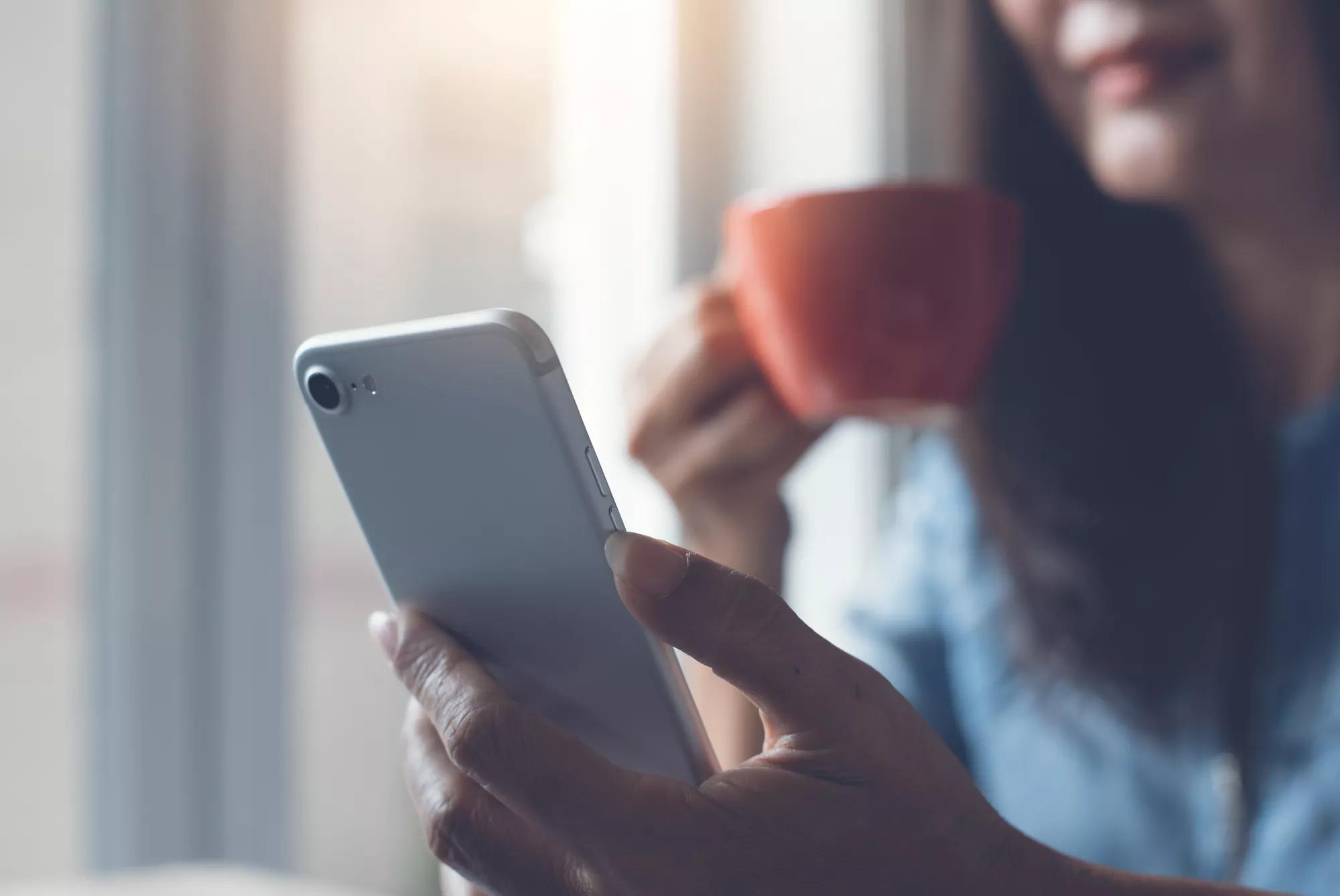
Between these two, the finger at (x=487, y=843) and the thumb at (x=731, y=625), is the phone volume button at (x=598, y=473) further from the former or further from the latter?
the finger at (x=487, y=843)

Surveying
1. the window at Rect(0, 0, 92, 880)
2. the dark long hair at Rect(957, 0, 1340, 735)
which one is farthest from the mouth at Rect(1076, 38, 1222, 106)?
the window at Rect(0, 0, 92, 880)

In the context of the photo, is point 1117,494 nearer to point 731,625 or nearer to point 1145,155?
point 1145,155

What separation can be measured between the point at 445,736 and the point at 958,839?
17cm

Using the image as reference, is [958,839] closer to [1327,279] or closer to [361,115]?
[1327,279]

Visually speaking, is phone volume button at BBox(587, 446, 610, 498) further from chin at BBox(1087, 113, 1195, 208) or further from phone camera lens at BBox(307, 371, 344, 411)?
chin at BBox(1087, 113, 1195, 208)

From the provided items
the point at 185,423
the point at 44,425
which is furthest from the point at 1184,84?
the point at 44,425

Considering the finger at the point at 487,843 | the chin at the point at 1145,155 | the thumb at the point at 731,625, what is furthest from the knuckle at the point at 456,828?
the chin at the point at 1145,155

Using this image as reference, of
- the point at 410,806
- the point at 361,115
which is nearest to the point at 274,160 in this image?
the point at 361,115

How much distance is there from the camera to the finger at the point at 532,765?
0.34 meters

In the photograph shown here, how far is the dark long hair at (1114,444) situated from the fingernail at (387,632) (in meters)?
0.67

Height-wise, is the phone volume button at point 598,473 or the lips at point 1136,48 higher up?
the lips at point 1136,48

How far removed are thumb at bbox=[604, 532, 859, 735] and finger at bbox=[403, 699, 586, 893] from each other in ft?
0.30

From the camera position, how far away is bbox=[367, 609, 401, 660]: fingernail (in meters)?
0.41

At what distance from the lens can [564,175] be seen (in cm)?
132
